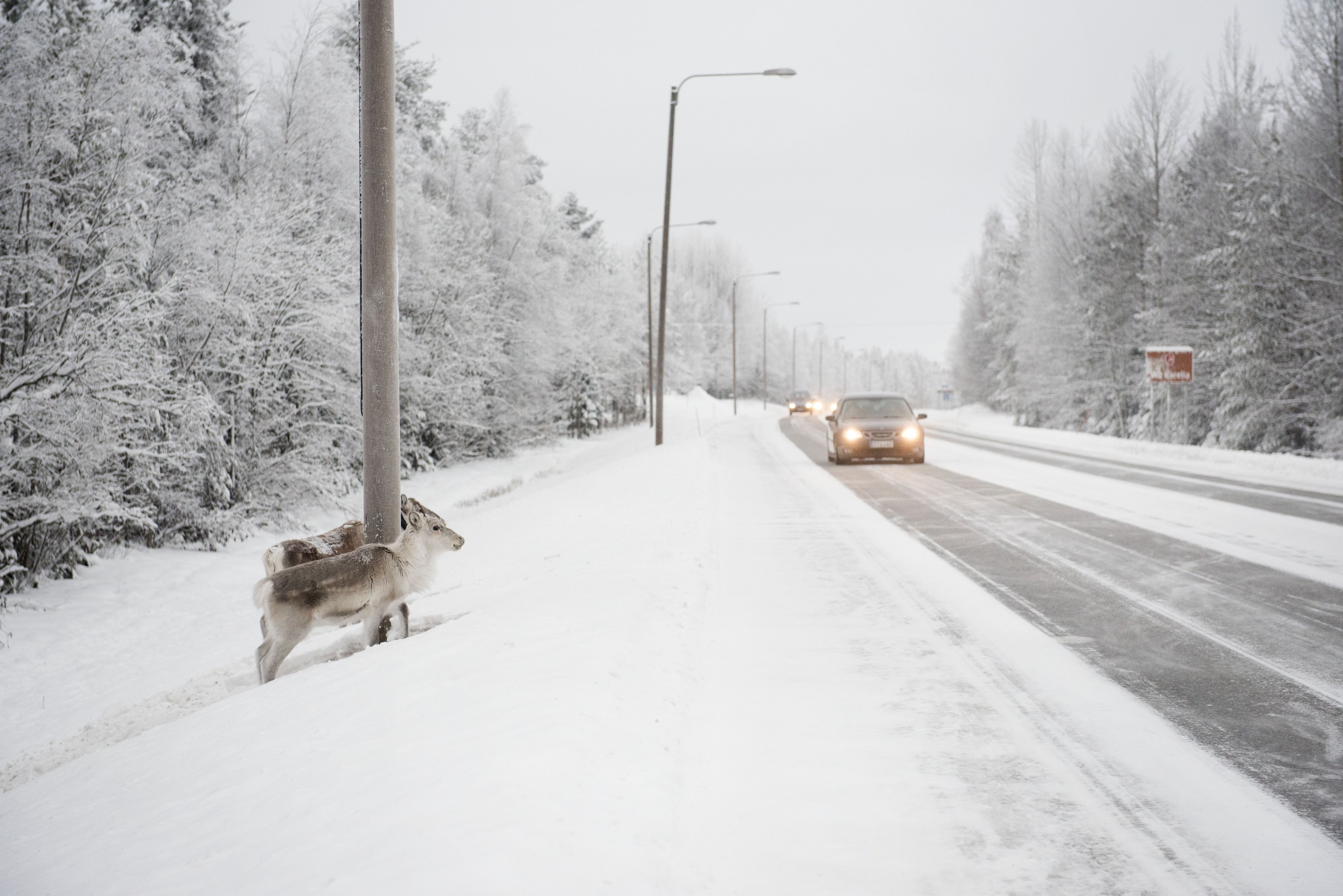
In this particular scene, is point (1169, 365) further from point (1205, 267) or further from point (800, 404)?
point (800, 404)

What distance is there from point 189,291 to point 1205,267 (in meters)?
32.5

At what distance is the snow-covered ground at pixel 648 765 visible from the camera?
3047mm

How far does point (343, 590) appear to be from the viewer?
5820 millimetres

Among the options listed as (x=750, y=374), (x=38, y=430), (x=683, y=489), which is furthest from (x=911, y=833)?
(x=750, y=374)

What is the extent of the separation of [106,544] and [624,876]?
13.0 m

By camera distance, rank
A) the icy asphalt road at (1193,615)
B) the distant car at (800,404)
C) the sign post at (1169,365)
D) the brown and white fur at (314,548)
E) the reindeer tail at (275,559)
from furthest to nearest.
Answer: the distant car at (800,404), the sign post at (1169,365), the brown and white fur at (314,548), the reindeer tail at (275,559), the icy asphalt road at (1193,615)

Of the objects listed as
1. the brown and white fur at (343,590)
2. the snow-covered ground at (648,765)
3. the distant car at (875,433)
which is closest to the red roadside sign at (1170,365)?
the distant car at (875,433)

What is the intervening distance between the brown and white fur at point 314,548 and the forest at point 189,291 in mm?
4434

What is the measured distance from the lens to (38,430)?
31.9 feet

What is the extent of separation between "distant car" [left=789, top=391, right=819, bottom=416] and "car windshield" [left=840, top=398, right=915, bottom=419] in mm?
42340

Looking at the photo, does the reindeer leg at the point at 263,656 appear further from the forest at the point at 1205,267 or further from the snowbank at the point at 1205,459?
the forest at the point at 1205,267

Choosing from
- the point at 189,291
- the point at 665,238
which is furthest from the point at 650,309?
the point at 189,291

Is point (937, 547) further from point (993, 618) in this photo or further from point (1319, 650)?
point (1319, 650)

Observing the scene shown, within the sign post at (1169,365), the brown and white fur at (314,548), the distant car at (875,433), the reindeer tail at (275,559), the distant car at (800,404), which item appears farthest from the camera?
the distant car at (800,404)
